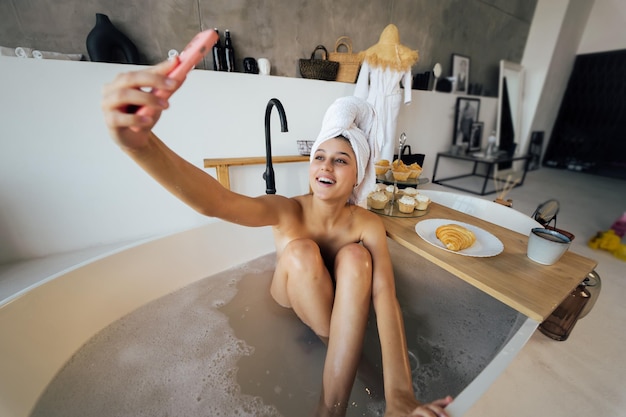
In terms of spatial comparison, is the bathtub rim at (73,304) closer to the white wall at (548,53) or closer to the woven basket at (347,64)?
the woven basket at (347,64)

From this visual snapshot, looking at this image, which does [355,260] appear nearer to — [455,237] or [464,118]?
[455,237]

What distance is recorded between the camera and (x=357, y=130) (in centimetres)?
88

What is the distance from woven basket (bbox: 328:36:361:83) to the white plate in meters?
1.76

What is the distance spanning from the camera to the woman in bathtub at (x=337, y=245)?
2.10 ft

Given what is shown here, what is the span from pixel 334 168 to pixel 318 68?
66.8 inches

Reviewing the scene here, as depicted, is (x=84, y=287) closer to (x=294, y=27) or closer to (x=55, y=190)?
(x=55, y=190)

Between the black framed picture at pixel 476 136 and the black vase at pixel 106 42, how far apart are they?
13.2 feet

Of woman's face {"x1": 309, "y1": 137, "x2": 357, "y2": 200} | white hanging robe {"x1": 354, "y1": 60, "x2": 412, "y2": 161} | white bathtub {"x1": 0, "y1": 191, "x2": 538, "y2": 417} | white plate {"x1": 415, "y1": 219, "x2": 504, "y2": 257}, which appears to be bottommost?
white bathtub {"x1": 0, "y1": 191, "x2": 538, "y2": 417}

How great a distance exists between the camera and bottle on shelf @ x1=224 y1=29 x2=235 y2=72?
6.09 ft

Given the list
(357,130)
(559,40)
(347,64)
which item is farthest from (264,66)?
(559,40)

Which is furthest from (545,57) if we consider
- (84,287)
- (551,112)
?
(84,287)

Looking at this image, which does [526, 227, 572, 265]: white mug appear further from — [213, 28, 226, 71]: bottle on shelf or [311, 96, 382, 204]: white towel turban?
[213, 28, 226, 71]: bottle on shelf

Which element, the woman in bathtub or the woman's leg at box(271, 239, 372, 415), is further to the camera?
the woman's leg at box(271, 239, 372, 415)

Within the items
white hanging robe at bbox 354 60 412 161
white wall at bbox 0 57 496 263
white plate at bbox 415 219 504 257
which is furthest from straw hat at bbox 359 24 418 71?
white plate at bbox 415 219 504 257
